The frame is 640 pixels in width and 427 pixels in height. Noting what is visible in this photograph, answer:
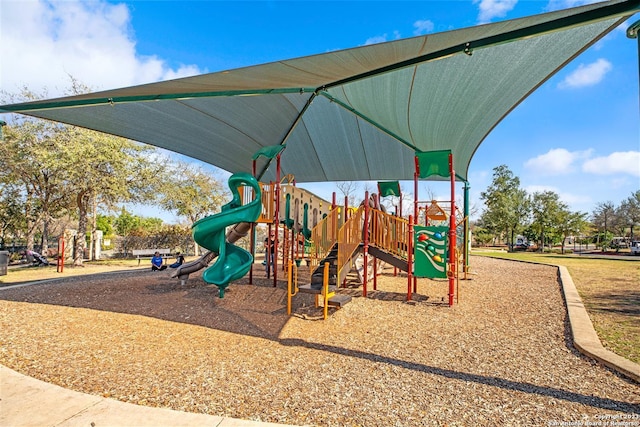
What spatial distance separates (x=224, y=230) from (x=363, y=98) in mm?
4242

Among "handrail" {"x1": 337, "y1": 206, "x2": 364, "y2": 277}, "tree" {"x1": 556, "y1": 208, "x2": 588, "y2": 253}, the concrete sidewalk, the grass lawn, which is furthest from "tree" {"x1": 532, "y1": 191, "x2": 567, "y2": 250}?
the concrete sidewalk

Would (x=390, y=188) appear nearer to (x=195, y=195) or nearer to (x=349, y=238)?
(x=349, y=238)

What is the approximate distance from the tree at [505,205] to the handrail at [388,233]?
31864mm

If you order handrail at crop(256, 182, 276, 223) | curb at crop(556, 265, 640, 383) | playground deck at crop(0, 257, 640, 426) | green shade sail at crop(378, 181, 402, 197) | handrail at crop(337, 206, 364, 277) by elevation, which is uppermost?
green shade sail at crop(378, 181, 402, 197)

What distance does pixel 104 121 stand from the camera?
712 centimetres

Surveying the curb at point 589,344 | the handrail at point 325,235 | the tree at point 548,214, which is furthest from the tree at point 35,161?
the tree at point 548,214

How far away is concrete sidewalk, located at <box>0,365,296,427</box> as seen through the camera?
2.65 meters

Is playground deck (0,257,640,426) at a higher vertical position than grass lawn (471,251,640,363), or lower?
lower

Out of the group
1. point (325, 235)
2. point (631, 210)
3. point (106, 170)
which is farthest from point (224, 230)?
point (631, 210)

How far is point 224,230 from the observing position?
7.52 metres

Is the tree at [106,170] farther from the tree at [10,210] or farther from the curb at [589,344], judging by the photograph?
the curb at [589,344]

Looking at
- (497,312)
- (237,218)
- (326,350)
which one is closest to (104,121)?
(237,218)

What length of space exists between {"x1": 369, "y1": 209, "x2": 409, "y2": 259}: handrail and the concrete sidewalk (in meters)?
6.13

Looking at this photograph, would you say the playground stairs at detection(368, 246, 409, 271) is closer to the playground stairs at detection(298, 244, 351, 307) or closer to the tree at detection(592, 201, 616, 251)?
the playground stairs at detection(298, 244, 351, 307)
